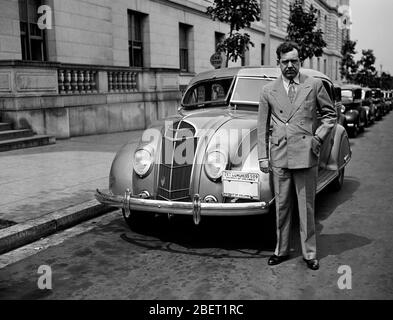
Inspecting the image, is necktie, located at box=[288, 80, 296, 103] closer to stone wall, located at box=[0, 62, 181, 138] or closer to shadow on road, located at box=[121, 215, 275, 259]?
shadow on road, located at box=[121, 215, 275, 259]

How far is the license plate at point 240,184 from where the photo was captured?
183 inches

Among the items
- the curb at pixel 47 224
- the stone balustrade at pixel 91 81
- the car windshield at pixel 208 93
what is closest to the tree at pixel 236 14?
the stone balustrade at pixel 91 81

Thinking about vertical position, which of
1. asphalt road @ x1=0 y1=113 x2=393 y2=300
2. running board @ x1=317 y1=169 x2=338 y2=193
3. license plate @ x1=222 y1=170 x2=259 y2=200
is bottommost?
asphalt road @ x1=0 y1=113 x2=393 y2=300

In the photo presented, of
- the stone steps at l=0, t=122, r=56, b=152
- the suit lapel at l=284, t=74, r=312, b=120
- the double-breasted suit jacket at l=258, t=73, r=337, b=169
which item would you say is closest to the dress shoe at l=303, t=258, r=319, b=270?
the double-breasted suit jacket at l=258, t=73, r=337, b=169

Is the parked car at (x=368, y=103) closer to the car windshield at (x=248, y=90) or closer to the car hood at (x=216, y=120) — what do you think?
the car windshield at (x=248, y=90)

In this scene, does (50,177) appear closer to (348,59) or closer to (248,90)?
(248,90)

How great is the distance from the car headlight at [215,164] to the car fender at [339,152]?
84.7 inches

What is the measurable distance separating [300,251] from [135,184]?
1834mm

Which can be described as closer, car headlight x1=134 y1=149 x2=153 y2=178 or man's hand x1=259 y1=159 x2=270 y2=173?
man's hand x1=259 y1=159 x2=270 y2=173

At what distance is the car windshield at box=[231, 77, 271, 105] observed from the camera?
636cm

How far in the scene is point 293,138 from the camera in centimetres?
427

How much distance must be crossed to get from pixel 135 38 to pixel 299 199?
58.6ft

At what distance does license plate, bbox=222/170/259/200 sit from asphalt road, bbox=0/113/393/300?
605mm

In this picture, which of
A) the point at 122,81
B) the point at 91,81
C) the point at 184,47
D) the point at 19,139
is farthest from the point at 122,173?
the point at 184,47
